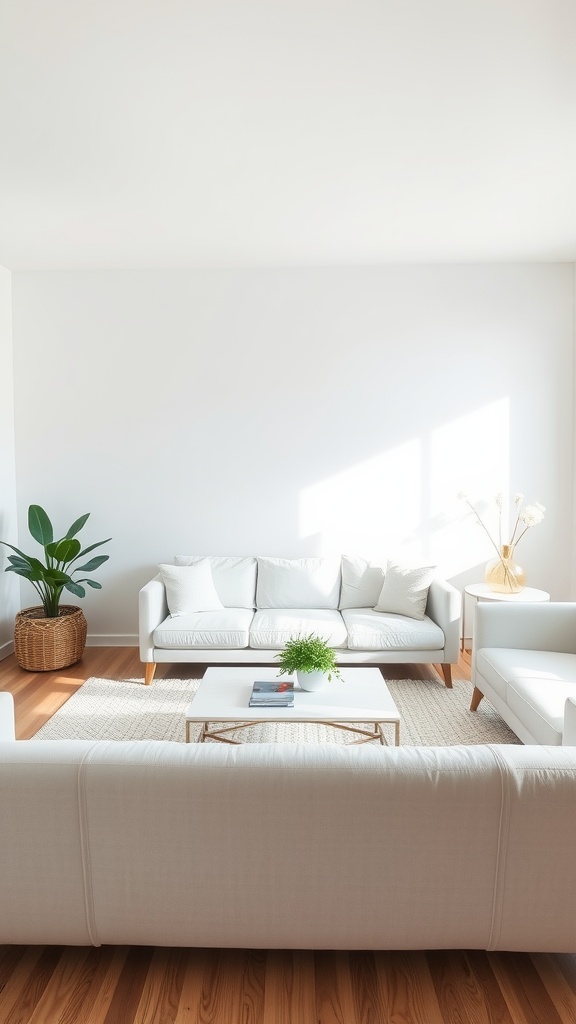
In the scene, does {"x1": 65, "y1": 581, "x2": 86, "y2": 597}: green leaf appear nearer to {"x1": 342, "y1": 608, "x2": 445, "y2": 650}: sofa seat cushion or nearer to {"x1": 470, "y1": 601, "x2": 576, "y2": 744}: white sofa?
{"x1": 342, "y1": 608, "x2": 445, "y2": 650}: sofa seat cushion

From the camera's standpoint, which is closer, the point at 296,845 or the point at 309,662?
the point at 296,845

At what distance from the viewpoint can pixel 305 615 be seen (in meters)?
4.72

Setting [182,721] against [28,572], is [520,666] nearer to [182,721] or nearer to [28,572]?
[182,721]

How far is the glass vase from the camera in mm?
4656

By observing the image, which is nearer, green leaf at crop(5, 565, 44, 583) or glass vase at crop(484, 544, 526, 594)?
glass vase at crop(484, 544, 526, 594)

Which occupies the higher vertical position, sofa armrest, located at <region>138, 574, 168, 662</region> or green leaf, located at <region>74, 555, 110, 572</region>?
green leaf, located at <region>74, 555, 110, 572</region>

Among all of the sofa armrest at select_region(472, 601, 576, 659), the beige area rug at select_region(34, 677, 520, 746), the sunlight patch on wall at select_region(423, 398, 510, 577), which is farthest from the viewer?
the sunlight patch on wall at select_region(423, 398, 510, 577)

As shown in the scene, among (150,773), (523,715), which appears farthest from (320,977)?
(523,715)

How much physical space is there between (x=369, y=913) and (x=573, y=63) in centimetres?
289

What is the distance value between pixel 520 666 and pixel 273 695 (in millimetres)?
1245

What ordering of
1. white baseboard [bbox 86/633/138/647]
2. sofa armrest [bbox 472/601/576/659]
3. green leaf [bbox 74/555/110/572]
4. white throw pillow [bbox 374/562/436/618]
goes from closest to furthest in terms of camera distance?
1. sofa armrest [bbox 472/601/576/659]
2. white throw pillow [bbox 374/562/436/618]
3. green leaf [bbox 74/555/110/572]
4. white baseboard [bbox 86/633/138/647]

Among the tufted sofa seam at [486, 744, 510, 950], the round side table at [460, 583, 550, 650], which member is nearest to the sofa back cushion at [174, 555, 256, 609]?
the round side table at [460, 583, 550, 650]

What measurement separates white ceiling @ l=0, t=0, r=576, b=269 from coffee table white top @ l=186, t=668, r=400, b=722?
257 cm

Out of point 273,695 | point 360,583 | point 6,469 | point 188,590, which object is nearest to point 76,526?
point 6,469
